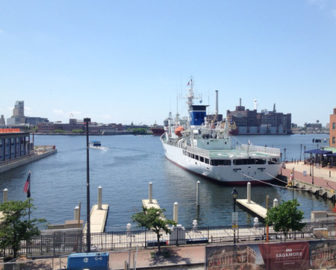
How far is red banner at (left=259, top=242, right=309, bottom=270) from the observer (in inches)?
532

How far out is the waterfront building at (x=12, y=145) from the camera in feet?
226

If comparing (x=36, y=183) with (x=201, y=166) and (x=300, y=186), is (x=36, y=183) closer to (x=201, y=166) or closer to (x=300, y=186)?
(x=201, y=166)

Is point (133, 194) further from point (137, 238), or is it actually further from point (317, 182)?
point (317, 182)

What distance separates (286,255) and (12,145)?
243ft

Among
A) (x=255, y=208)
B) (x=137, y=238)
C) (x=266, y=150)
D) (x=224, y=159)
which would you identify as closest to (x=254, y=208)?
(x=255, y=208)

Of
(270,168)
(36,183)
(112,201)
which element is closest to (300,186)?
(270,168)

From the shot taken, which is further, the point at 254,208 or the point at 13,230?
the point at 254,208

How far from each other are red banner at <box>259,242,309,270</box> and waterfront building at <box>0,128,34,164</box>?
66754mm

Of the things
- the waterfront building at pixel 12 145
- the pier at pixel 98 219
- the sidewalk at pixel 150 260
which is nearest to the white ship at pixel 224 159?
the pier at pixel 98 219

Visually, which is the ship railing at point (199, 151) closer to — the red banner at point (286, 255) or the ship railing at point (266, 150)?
the ship railing at point (266, 150)

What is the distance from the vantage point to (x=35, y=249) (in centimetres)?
1723

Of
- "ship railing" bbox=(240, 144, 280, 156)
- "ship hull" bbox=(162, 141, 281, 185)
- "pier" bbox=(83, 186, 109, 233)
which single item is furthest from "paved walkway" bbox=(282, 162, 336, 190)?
"pier" bbox=(83, 186, 109, 233)

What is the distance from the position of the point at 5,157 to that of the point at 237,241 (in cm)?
6579

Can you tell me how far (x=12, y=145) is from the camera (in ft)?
244
